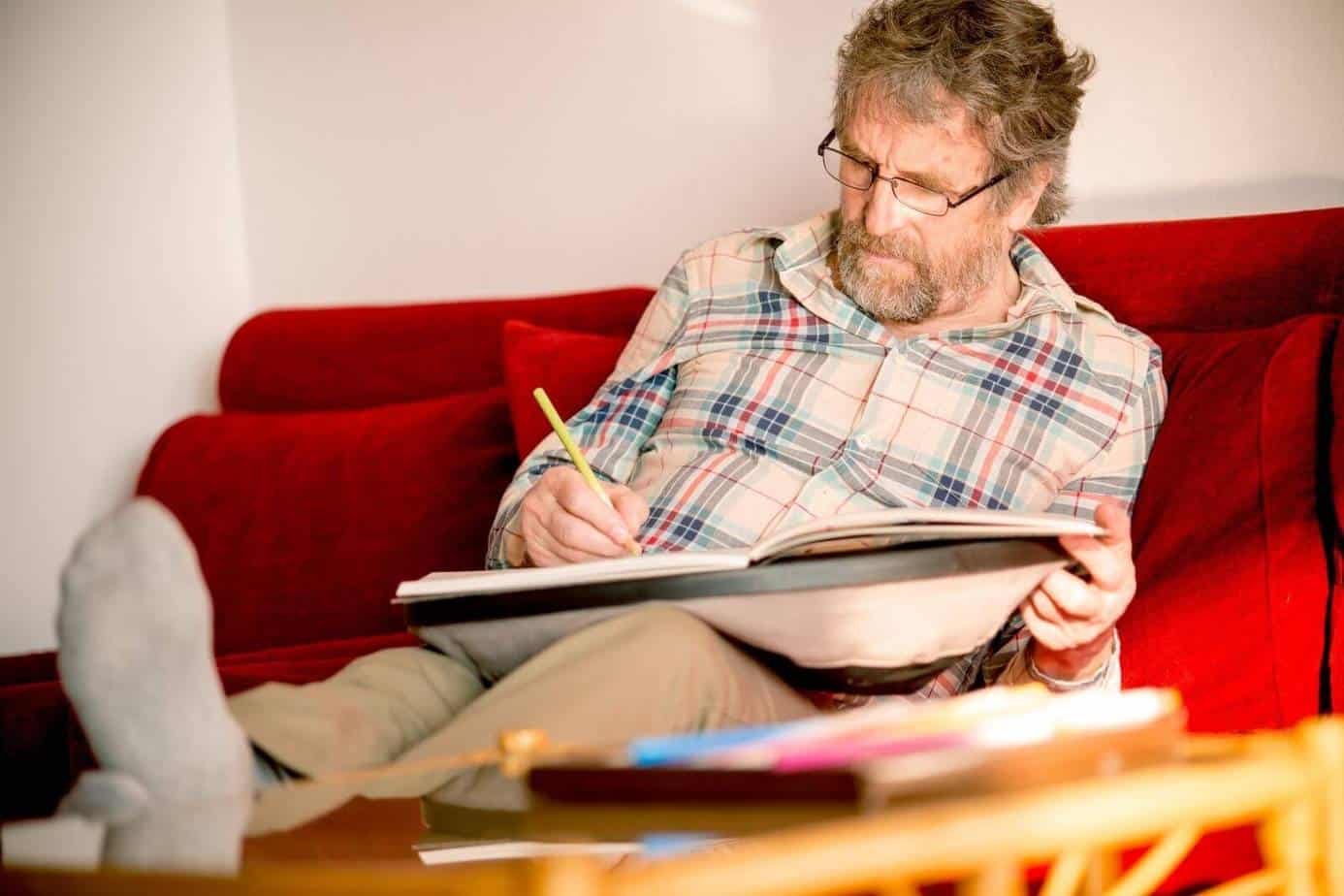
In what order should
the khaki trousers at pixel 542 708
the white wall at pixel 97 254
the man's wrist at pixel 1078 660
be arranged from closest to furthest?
the khaki trousers at pixel 542 708 → the man's wrist at pixel 1078 660 → the white wall at pixel 97 254

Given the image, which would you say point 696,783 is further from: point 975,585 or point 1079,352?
point 1079,352

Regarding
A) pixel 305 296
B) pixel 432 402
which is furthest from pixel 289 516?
pixel 305 296

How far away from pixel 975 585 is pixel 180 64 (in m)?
1.99

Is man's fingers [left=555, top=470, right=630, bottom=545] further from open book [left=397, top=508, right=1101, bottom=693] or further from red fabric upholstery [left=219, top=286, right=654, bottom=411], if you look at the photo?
red fabric upholstery [left=219, top=286, right=654, bottom=411]

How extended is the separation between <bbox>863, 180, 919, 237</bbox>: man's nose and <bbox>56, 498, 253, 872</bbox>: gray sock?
3.16ft

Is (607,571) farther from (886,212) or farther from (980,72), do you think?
(980,72)

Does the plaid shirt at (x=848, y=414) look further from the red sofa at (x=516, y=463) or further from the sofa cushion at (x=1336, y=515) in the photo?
the sofa cushion at (x=1336, y=515)

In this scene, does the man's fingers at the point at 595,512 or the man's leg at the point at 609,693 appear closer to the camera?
the man's leg at the point at 609,693

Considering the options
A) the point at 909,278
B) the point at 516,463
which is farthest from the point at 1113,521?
the point at 516,463

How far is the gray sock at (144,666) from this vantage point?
2.59 feet

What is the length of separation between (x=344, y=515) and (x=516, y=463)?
25 cm

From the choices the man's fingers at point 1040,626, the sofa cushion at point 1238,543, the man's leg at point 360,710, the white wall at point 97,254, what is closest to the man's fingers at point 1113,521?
the man's fingers at point 1040,626

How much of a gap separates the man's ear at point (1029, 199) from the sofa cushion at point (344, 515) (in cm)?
73

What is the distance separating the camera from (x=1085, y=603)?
115cm
